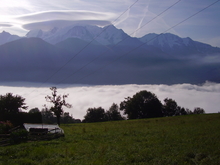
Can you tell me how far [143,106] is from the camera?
81.8 metres

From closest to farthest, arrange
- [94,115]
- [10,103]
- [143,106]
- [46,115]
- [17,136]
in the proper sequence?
1. [17,136]
2. [10,103]
3. [46,115]
4. [143,106]
5. [94,115]

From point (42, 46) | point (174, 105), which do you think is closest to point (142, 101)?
point (174, 105)

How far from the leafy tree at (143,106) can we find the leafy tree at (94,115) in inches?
568

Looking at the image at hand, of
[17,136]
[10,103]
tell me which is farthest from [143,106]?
[17,136]

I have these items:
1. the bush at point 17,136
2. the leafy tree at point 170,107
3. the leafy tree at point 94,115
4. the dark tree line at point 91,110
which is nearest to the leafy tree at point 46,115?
the dark tree line at point 91,110

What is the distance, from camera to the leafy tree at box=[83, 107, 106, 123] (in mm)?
93625

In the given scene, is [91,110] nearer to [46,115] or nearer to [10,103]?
[46,115]

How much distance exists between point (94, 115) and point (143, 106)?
906 inches

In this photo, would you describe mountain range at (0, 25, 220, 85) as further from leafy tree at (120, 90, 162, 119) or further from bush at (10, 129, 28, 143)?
bush at (10, 129, 28, 143)

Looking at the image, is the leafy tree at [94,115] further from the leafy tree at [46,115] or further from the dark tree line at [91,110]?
the leafy tree at [46,115]

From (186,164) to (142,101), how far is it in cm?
7376

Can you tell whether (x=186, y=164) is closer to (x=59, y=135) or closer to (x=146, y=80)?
(x=59, y=135)

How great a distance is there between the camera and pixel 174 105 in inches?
3799

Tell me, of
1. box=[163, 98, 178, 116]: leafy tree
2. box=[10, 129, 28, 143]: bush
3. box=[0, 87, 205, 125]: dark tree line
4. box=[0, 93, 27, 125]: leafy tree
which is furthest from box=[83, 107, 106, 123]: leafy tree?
box=[10, 129, 28, 143]: bush
